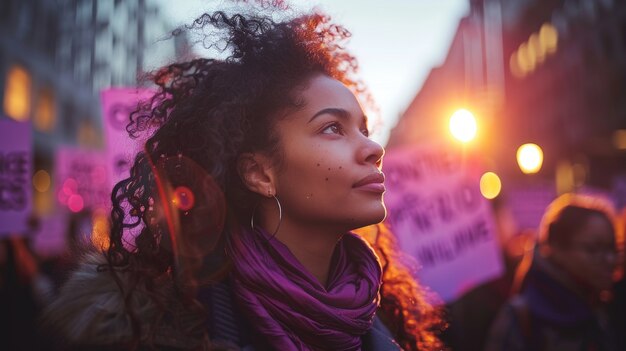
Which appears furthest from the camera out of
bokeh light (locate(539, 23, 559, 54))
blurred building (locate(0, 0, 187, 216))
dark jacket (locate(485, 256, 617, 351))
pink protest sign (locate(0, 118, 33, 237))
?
bokeh light (locate(539, 23, 559, 54))

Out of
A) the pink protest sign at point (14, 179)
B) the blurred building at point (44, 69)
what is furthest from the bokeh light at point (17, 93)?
the pink protest sign at point (14, 179)

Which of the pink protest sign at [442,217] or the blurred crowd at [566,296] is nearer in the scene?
the blurred crowd at [566,296]

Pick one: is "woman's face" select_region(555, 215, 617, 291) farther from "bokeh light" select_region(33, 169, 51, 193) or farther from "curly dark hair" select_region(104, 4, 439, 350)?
"bokeh light" select_region(33, 169, 51, 193)

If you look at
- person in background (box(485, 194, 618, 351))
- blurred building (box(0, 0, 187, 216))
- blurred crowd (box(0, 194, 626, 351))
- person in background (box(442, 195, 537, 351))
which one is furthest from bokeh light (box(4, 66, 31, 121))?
person in background (box(485, 194, 618, 351))

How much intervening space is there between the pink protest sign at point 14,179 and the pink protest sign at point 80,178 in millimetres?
1975

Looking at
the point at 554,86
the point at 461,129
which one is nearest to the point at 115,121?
the point at 461,129

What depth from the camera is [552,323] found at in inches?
127

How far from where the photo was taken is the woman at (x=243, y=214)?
1743 mm

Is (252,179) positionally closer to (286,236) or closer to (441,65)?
(286,236)

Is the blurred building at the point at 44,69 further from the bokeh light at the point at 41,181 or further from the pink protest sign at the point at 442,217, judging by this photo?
the pink protest sign at the point at 442,217

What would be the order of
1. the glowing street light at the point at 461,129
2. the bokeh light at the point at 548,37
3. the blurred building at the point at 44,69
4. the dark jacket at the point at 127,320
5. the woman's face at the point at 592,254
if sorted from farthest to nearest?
the bokeh light at the point at 548,37 → the blurred building at the point at 44,69 → the glowing street light at the point at 461,129 → the woman's face at the point at 592,254 → the dark jacket at the point at 127,320

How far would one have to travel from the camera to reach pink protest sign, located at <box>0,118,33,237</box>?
498 cm

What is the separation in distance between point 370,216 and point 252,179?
435 mm

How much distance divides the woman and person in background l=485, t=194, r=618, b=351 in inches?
58.3
